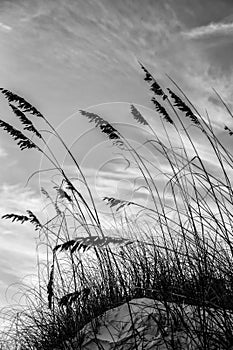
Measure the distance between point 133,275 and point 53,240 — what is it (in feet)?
2.79

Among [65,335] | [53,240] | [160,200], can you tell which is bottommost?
[65,335]

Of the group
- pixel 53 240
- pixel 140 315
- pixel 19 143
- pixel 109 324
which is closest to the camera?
pixel 140 315

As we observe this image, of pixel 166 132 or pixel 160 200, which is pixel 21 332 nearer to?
pixel 160 200

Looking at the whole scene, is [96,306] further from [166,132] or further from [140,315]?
[166,132]

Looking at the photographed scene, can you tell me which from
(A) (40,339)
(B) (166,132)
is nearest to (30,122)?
(B) (166,132)

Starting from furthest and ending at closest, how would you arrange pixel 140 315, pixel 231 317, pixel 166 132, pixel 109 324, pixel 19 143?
pixel 166 132 < pixel 19 143 < pixel 109 324 < pixel 140 315 < pixel 231 317

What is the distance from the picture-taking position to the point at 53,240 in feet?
14.3

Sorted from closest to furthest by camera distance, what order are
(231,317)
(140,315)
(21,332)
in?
1. (231,317)
2. (140,315)
3. (21,332)

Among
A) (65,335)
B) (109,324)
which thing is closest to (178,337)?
(109,324)

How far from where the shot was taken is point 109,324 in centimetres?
295

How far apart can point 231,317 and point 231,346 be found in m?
0.18

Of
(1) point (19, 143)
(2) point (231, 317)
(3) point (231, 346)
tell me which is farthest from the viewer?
(1) point (19, 143)

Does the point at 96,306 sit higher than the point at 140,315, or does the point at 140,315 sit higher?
the point at 96,306

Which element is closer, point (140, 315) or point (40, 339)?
point (140, 315)
